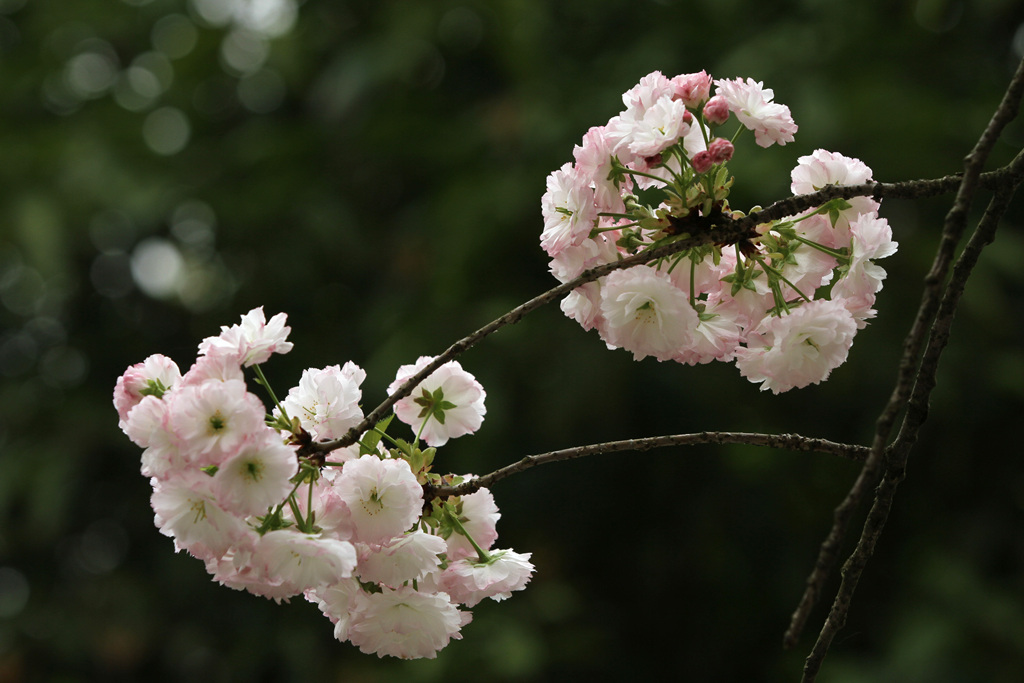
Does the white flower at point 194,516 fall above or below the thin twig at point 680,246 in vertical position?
below

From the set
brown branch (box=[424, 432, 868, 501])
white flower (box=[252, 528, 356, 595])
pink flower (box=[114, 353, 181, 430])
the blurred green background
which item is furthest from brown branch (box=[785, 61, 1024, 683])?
the blurred green background

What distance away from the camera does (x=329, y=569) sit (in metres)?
0.55

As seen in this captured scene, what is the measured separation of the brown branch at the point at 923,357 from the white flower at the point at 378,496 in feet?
0.76

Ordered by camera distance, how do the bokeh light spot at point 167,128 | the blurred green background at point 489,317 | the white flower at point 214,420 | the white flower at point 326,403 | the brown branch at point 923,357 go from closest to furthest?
the brown branch at point 923,357 → the white flower at point 214,420 → the white flower at point 326,403 → the blurred green background at point 489,317 → the bokeh light spot at point 167,128

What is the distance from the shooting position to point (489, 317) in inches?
87.5

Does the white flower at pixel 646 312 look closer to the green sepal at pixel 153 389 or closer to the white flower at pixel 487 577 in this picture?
the white flower at pixel 487 577

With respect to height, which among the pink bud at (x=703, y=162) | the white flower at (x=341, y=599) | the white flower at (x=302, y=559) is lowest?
the white flower at (x=341, y=599)

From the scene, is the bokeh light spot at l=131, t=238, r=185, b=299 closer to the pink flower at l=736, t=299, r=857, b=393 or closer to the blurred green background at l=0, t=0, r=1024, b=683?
the blurred green background at l=0, t=0, r=1024, b=683

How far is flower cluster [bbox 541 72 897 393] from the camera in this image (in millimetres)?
587

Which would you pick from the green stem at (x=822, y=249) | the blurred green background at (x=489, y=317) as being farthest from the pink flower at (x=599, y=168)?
the blurred green background at (x=489, y=317)

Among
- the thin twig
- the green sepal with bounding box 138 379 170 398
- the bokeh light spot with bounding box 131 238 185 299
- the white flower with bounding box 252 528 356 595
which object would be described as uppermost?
the bokeh light spot with bounding box 131 238 185 299

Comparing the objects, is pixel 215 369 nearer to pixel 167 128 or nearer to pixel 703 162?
pixel 703 162

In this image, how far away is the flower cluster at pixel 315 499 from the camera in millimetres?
534

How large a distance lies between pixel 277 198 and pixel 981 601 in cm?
A: 191
